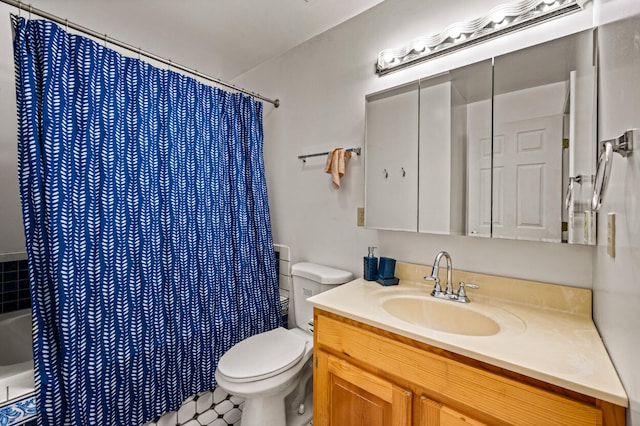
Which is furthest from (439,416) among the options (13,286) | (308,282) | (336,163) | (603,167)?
(13,286)

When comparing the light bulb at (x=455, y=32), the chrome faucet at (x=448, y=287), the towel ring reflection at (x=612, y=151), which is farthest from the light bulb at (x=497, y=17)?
the chrome faucet at (x=448, y=287)

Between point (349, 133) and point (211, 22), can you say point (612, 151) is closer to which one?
point (349, 133)

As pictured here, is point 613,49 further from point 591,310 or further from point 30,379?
point 30,379

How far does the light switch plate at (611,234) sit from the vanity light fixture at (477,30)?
88 centimetres

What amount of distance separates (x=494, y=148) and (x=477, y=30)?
0.55m

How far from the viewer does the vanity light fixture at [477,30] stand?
1.18 metres

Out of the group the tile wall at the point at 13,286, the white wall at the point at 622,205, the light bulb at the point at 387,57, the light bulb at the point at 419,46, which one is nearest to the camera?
the white wall at the point at 622,205

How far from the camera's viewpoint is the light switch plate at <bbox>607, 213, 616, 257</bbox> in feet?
2.57

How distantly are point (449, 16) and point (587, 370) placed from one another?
5.01 ft

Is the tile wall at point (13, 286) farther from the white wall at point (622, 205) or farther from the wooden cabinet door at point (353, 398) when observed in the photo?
the white wall at point (622, 205)

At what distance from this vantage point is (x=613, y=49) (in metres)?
0.82

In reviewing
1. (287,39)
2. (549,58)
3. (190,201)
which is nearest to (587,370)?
(549,58)

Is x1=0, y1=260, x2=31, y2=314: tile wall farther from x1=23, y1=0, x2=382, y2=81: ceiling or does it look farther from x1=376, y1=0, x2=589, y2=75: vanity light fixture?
x1=376, y1=0, x2=589, y2=75: vanity light fixture

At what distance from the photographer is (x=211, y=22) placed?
1.83 m
